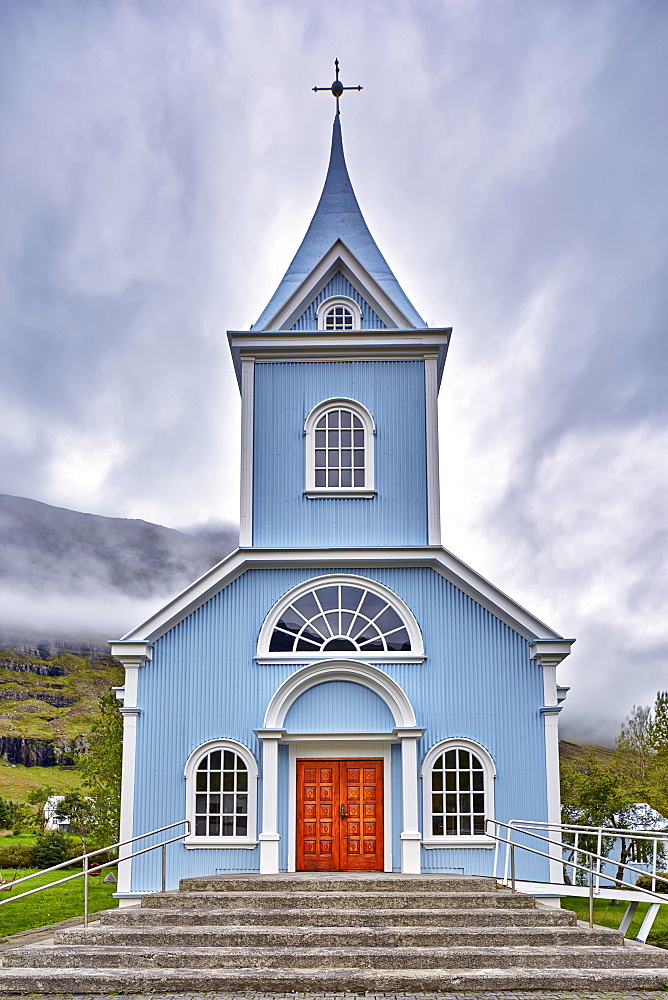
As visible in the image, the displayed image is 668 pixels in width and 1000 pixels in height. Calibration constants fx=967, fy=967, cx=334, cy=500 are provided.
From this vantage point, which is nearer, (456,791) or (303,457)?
(456,791)

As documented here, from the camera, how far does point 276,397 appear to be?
784 inches

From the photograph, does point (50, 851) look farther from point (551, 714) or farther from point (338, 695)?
point (551, 714)

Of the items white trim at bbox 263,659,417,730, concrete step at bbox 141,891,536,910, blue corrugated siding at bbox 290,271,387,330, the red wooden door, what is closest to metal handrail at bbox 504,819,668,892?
concrete step at bbox 141,891,536,910

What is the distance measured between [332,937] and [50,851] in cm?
2522

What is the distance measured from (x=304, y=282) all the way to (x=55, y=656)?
129m

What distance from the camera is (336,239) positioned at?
67.0 ft

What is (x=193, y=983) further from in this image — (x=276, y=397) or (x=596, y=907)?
(x=596, y=907)

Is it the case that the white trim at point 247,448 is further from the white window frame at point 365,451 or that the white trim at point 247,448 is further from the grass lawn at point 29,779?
the grass lawn at point 29,779

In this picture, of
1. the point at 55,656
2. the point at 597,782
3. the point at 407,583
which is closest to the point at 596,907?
the point at 597,782

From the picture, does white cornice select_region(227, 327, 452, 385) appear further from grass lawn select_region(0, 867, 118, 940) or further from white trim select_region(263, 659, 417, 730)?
grass lawn select_region(0, 867, 118, 940)

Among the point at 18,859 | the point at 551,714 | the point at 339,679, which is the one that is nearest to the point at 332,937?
the point at 339,679

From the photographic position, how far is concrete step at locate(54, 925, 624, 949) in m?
12.5

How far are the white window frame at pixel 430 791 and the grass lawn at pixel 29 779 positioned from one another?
79.5 m

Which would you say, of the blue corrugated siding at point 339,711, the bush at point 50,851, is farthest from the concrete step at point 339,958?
the bush at point 50,851
